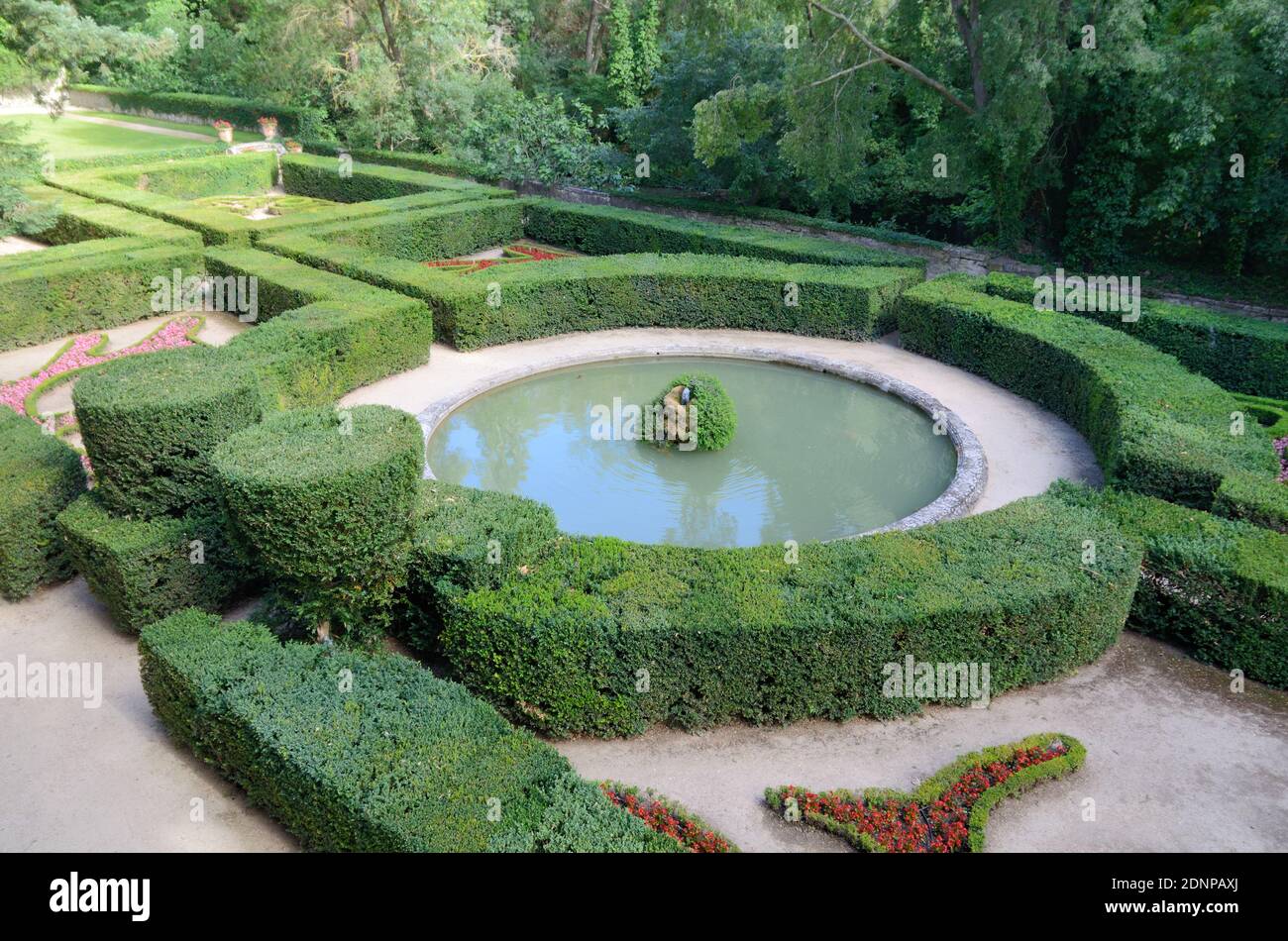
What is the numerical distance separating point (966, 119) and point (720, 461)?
1091 cm

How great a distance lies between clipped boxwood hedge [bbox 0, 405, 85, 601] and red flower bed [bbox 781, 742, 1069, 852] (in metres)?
7.82

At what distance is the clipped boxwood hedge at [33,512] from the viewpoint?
9352 millimetres

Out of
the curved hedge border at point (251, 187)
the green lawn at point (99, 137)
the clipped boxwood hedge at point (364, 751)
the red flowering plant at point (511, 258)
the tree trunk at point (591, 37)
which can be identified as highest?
the tree trunk at point (591, 37)

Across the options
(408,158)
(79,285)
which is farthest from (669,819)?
(408,158)

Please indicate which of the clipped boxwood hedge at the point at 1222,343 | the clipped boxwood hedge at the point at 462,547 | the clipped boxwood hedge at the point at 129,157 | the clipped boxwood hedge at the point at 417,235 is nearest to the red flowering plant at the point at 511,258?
the clipped boxwood hedge at the point at 417,235

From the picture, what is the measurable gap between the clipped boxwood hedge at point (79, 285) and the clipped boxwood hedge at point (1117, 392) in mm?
13841

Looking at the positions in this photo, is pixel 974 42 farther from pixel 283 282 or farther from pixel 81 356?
pixel 81 356

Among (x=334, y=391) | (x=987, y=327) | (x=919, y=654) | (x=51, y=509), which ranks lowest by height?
(x=919, y=654)

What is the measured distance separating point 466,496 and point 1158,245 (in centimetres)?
1682

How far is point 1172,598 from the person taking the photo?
28.5 feet

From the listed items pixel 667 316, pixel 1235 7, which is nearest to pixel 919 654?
pixel 667 316

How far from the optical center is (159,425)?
8430 mm

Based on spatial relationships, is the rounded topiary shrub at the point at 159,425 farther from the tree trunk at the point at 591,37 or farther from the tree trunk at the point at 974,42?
the tree trunk at the point at 591,37
